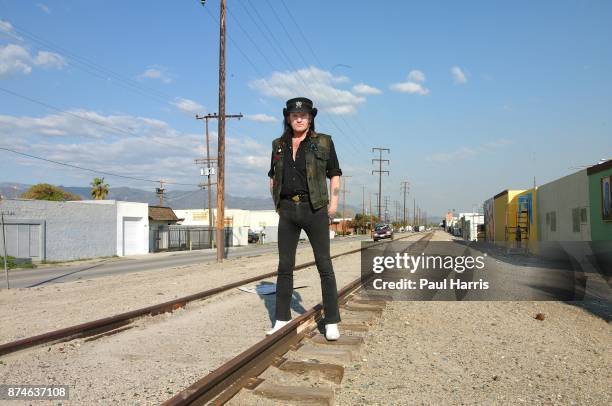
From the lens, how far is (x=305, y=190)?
4648 mm

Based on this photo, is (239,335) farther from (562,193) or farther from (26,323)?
(562,193)

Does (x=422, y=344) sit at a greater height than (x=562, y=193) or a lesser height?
lesser

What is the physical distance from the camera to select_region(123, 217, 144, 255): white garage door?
38.5 meters

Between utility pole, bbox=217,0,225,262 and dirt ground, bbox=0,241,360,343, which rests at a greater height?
utility pole, bbox=217,0,225,262

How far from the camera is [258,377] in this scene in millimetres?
3670

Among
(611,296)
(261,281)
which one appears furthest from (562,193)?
(261,281)

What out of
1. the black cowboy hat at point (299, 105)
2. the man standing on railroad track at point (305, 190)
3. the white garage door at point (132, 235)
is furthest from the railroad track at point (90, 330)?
the white garage door at point (132, 235)

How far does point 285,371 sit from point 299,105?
2.28 m

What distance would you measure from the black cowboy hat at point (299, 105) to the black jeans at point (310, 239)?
82cm

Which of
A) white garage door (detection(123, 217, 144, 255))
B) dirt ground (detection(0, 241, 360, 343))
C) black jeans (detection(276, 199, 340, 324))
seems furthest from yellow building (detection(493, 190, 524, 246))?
black jeans (detection(276, 199, 340, 324))

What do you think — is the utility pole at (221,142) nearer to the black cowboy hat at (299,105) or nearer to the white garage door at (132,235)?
the white garage door at (132,235)

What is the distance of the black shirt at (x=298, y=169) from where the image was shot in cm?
464

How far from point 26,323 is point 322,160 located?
4737mm

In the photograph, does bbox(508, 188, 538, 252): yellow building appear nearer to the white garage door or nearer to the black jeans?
the white garage door
